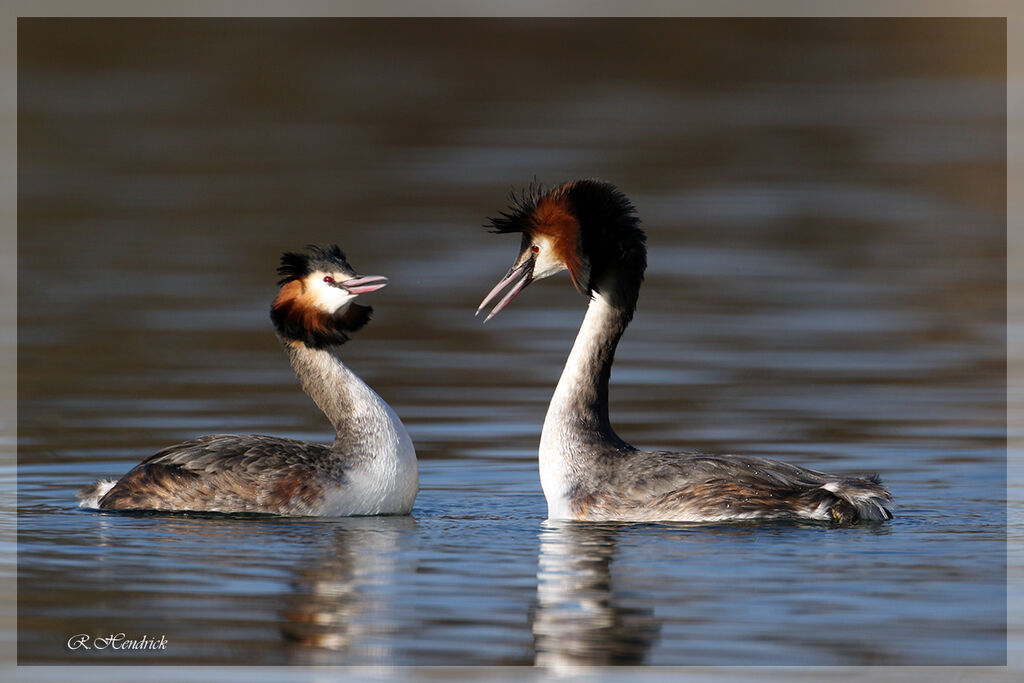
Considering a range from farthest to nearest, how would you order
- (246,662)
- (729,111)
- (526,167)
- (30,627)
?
(729,111) → (526,167) → (30,627) → (246,662)

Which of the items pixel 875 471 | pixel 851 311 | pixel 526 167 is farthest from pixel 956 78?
pixel 875 471

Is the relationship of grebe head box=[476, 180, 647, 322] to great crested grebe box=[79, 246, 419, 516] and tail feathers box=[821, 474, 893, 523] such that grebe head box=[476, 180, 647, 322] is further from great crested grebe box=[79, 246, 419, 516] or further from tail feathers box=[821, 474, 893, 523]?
tail feathers box=[821, 474, 893, 523]

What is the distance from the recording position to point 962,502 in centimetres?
1130

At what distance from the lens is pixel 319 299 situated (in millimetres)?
11516

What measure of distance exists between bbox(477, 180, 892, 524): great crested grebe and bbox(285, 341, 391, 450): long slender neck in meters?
0.90

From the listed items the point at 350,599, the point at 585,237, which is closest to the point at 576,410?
the point at 585,237

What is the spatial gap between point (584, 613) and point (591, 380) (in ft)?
8.59

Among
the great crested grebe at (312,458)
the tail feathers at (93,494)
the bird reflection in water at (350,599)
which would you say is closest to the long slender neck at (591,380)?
the great crested grebe at (312,458)

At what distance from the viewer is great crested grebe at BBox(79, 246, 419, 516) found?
11.1 m

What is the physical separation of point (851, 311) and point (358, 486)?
26.3 ft

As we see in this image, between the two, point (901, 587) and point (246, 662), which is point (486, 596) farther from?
point (901, 587)
